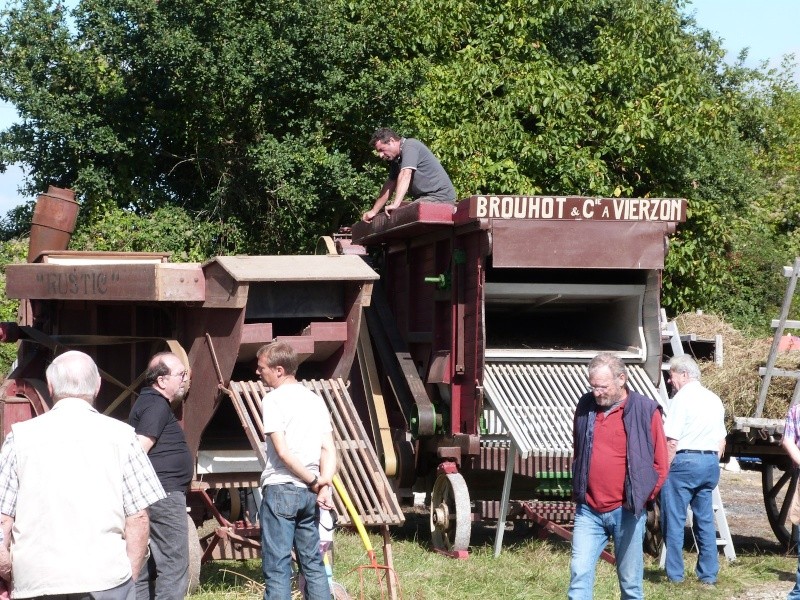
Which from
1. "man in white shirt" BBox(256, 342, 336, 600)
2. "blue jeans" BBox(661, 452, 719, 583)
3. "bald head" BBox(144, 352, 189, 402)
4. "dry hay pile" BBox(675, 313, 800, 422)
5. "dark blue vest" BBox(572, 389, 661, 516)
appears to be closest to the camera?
"man in white shirt" BBox(256, 342, 336, 600)

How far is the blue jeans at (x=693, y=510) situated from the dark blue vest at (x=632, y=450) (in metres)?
2.22

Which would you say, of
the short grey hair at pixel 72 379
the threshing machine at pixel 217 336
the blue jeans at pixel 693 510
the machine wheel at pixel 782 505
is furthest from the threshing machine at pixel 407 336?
the short grey hair at pixel 72 379

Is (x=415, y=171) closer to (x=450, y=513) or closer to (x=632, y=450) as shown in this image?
(x=450, y=513)

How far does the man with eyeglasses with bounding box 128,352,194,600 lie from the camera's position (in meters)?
6.13

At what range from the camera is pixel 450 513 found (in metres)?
8.98

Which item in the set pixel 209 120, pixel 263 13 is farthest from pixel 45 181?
pixel 263 13

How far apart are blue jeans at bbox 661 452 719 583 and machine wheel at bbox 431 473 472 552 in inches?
57.5

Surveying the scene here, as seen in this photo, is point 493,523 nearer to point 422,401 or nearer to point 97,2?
point 422,401

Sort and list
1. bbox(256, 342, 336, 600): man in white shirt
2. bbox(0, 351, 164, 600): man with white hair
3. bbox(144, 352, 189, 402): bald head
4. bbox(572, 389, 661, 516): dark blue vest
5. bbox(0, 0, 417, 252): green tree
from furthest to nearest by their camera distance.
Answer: bbox(0, 0, 417, 252): green tree, bbox(144, 352, 189, 402): bald head, bbox(572, 389, 661, 516): dark blue vest, bbox(256, 342, 336, 600): man in white shirt, bbox(0, 351, 164, 600): man with white hair

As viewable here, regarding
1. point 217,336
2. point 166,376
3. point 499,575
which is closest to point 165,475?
point 166,376

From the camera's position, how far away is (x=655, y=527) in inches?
368

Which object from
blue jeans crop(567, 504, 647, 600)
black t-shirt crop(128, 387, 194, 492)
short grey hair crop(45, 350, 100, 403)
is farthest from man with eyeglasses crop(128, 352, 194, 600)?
blue jeans crop(567, 504, 647, 600)

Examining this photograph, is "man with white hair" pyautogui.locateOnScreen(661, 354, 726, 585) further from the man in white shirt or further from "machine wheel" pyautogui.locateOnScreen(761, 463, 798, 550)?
the man in white shirt

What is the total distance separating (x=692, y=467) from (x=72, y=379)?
5.31 metres
